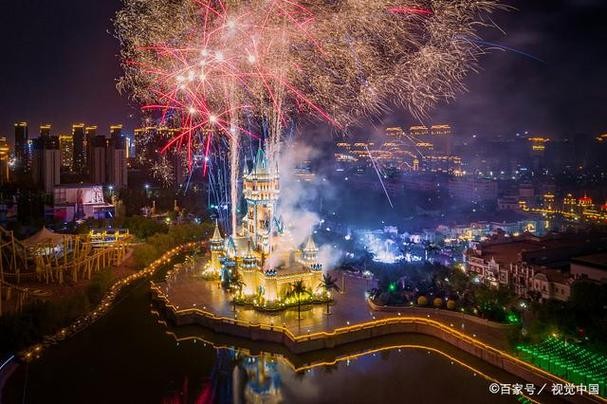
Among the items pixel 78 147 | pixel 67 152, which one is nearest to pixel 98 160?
pixel 78 147

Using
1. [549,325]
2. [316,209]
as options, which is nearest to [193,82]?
[549,325]

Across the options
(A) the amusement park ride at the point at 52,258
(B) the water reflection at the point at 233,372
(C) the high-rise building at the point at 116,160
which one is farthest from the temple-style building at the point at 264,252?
(C) the high-rise building at the point at 116,160

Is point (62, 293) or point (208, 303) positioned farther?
point (62, 293)

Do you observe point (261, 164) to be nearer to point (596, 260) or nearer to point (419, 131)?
point (596, 260)

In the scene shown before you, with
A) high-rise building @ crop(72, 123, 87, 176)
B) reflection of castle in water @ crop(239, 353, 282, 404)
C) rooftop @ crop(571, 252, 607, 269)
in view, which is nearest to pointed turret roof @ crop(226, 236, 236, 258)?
reflection of castle in water @ crop(239, 353, 282, 404)

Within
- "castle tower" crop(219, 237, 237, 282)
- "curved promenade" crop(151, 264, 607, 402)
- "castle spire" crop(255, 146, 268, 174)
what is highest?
"castle spire" crop(255, 146, 268, 174)

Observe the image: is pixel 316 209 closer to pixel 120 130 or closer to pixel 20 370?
pixel 120 130

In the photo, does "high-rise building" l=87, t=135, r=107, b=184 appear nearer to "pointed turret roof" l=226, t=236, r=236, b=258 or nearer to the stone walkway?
the stone walkway

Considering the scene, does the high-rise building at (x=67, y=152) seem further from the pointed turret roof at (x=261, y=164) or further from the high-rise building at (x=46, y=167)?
the pointed turret roof at (x=261, y=164)
